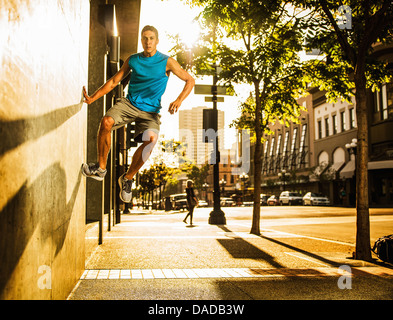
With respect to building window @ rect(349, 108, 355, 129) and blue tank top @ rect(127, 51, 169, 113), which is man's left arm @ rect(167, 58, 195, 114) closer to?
blue tank top @ rect(127, 51, 169, 113)

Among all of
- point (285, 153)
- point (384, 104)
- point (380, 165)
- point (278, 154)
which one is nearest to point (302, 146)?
point (285, 153)

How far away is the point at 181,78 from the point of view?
2.79 m

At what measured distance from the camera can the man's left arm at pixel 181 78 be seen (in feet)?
8.91

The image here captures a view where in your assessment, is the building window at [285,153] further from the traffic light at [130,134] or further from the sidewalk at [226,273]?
the traffic light at [130,134]

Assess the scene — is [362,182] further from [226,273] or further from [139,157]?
[139,157]

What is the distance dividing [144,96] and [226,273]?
3948mm

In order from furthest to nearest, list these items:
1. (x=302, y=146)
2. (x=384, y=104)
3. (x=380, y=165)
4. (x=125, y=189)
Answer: (x=302, y=146)
(x=384, y=104)
(x=380, y=165)
(x=125, y=189)

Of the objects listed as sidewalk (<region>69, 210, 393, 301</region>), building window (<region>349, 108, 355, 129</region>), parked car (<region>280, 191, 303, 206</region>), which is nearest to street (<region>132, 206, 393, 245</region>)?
sidewalk (<region>69, 210, 393, 301</region>)

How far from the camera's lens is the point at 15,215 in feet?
7.77

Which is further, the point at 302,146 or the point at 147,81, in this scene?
the point at 302,146

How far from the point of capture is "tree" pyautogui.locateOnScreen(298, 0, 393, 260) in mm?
8273

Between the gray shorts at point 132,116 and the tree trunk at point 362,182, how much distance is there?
653 centimetres

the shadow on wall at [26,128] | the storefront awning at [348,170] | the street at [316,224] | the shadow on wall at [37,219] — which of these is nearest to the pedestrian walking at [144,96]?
the shadow on wall at [26,128]
